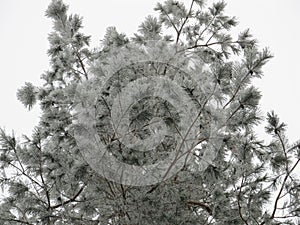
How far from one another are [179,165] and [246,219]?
0.61 metres

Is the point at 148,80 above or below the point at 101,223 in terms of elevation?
above

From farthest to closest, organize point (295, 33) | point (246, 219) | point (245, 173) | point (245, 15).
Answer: point (245, 15)
point (295, 33)
point (245, 173)
point (246, 219)

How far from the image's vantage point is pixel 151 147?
287 cm

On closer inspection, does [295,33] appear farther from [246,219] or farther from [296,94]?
[246,219]

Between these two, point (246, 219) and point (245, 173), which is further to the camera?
point (245, 173)

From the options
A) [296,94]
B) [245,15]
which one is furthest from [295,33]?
[296,94]

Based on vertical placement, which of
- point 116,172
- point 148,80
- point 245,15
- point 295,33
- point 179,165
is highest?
point 245,15

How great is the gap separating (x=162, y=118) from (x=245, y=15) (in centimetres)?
9642

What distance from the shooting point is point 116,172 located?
9.22 feet

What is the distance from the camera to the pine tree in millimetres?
2723

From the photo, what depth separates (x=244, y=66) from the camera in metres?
2.81

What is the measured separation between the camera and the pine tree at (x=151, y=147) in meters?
2.72

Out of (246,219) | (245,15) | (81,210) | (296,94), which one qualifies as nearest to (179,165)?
(246,219)

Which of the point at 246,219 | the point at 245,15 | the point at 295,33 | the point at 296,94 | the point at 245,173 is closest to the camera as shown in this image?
the point at 246,219
